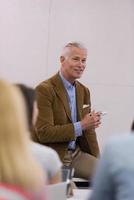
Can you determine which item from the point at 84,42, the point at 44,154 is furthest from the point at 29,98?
the point at 84,42

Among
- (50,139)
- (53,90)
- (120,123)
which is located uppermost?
(53,90)

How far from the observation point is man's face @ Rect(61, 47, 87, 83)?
4121 mm

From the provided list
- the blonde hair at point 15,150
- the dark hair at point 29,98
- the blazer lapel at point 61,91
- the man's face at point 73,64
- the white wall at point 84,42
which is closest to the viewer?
the blonde hair at point 15,150

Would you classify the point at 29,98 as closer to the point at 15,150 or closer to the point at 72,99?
the point at 15,150

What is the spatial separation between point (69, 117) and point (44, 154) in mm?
2324

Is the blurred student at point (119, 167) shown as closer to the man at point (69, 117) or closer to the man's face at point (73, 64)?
the man at point (69, 117)

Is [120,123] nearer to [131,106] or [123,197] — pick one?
[131,106]

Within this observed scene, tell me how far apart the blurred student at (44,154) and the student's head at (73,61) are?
2187 mm

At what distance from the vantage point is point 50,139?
387 centimetres

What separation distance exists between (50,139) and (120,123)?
1.56 m

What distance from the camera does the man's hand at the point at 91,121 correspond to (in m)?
3.86

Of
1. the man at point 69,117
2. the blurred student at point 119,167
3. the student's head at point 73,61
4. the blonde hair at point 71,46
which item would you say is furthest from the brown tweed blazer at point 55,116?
the blurred student at point 119,167

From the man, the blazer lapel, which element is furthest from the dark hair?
the blazer lapel

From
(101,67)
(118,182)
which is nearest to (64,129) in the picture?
(101,67)
